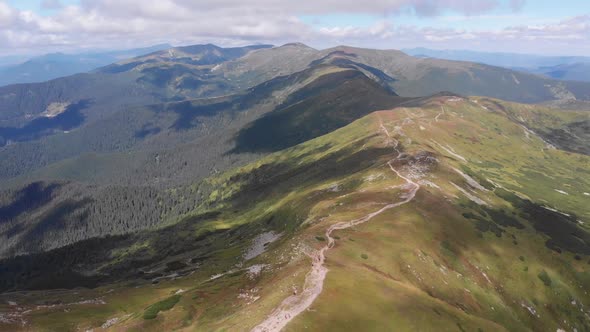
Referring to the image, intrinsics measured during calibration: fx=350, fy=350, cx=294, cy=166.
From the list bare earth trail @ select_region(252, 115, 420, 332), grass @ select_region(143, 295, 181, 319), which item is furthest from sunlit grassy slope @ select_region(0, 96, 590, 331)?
bare earth trail @ select_region(252, 115, 420, 332)

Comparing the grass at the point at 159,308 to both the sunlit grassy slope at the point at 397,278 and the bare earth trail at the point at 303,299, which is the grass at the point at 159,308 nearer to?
→ the sunlit grassy slope at the point at 397,278

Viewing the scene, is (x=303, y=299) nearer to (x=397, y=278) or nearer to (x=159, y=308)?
(x=159, y=308)

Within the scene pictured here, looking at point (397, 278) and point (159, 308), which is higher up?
point (159, 308)

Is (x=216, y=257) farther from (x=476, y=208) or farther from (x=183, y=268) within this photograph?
(x=476, y=208)

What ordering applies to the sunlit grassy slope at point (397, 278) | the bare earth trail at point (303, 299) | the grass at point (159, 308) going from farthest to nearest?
the grass at point (159, 308), the sunlit grassy slope at point (397, 278), the bare earth trail at point (303, 299)

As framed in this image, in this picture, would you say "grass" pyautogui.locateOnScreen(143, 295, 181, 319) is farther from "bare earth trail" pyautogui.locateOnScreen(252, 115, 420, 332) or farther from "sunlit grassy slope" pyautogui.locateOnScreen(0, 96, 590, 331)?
"bare earth trail" pyautogui.locateOnScreen(252, 115, 420, 332)

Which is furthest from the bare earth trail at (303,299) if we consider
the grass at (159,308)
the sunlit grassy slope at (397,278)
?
the grass at (159,308)

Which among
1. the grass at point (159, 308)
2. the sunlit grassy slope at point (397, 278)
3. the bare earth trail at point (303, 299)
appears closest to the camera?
the bare earth trail at point (303, 299)

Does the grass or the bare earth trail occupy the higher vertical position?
the bare earth trail

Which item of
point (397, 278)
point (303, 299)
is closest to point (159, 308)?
point (303, 299)

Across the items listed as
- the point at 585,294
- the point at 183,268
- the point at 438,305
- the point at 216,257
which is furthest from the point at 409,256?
the point at 183,268

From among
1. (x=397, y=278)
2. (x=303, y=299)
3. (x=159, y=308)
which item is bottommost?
(x=397, y=278)
